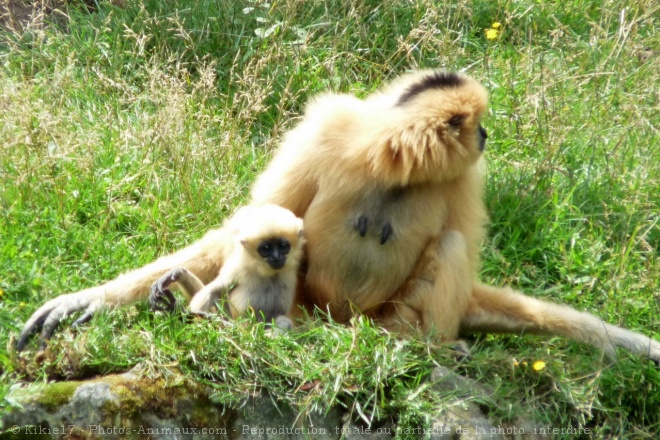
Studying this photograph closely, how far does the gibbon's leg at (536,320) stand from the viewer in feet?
17.9

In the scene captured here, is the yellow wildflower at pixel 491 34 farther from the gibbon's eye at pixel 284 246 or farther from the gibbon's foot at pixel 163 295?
the gibbon's foot at pixel 163 295

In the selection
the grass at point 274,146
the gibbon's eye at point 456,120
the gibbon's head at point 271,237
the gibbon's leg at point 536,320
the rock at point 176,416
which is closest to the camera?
the rock at point 176,416

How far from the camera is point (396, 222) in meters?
5.32

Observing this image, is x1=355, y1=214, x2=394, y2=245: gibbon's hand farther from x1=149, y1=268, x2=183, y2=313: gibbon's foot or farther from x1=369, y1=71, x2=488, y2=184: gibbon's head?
x1=149, y1=268, x2=183, y2=313: gibbon's foot

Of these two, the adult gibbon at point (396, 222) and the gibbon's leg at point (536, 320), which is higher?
the adult gibbon at point (396, 222)

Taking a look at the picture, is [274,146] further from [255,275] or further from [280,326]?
[280,326]

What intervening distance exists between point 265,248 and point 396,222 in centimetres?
79

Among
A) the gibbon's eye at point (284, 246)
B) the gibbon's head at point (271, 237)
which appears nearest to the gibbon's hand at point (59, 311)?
the gibbon's head at point (271, 237)

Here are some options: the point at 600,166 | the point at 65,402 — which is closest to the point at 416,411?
the point at 65,402

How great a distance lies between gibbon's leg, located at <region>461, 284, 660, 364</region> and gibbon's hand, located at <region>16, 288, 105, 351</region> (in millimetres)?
2192

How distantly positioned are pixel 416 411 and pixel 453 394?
10.7 inches

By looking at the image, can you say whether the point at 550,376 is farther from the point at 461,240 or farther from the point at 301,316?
the point at 301,316

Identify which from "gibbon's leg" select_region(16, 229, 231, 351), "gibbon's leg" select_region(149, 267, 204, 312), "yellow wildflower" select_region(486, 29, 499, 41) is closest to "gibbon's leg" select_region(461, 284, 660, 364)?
"gibbon's leg" select_region(16, 229, 231, 351)

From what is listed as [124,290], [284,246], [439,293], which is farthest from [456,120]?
[124,290]
